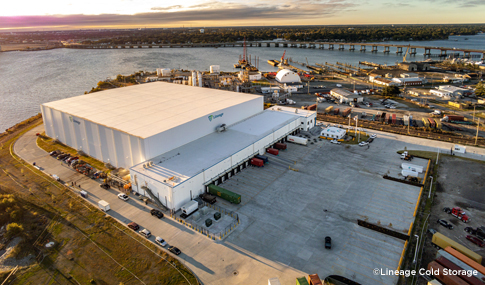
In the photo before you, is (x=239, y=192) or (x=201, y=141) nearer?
(x=239, y=192)

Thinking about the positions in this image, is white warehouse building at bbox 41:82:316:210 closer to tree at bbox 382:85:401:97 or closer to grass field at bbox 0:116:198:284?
grass field at bbox 0:116:198:284

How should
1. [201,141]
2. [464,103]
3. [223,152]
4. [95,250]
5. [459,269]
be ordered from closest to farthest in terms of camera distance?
[459,269] → [95,250] → [223,152] → [201,141] → [464,103]

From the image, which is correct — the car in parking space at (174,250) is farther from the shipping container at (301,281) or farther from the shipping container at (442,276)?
the shipping container at (442,276)

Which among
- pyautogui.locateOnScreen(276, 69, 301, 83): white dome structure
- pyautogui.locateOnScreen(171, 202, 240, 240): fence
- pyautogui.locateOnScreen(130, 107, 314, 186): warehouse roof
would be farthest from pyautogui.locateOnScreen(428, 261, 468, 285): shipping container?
pyautogui.locateOnScreen(276, 69, 301, 83): white dome structure

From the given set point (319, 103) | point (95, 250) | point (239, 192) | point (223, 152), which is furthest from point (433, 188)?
point (319, 103)

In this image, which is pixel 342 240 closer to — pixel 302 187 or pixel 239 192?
pixel 302 187

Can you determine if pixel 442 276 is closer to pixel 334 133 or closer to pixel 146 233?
pixel 146 233
